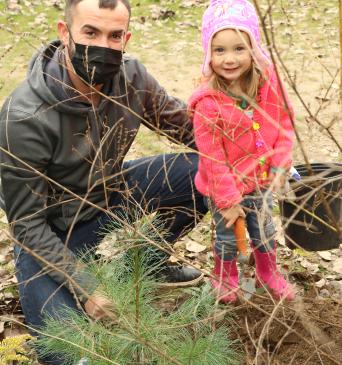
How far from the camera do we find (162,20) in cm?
848

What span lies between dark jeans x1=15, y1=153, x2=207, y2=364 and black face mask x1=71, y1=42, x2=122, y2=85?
0.42m

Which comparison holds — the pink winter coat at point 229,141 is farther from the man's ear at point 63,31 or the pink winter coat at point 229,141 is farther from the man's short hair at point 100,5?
the man's ear at point 63,31

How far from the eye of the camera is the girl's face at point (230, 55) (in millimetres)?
2771

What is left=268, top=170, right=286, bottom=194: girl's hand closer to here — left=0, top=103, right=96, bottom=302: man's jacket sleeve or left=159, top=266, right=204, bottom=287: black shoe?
left=0, top=103, right=96, bottom=302: man's jacket sleeve

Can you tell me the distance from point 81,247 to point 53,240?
412mm

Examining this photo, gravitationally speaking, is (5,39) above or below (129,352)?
below

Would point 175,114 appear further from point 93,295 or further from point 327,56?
point 327,56

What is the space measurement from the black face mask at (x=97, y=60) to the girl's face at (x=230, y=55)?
16.7 inches

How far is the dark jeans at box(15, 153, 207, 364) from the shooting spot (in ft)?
9.34

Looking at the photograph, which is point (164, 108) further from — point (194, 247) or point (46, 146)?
point (194, 247)

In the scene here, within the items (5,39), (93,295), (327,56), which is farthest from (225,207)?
(5,39)

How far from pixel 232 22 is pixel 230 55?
0.14 metres

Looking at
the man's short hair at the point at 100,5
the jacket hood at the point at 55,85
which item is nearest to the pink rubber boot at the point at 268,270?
the jacket hood at the point at 55,85

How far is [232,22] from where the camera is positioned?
2.74 meters
